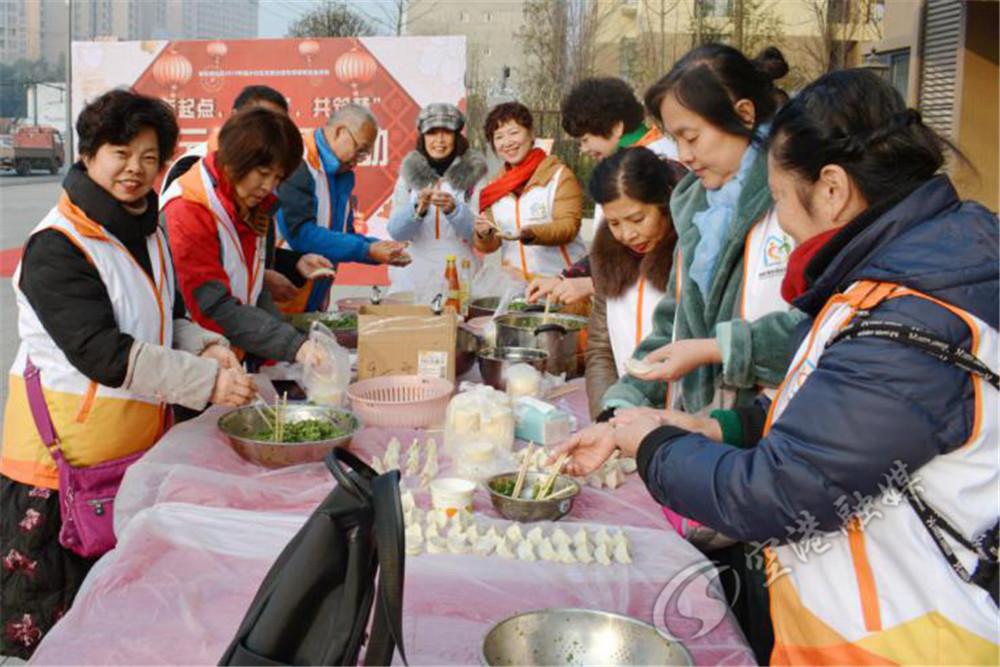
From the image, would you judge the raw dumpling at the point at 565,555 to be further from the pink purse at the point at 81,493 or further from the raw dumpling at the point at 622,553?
the pink purse at the point at 81,493

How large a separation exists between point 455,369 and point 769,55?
4.51ft

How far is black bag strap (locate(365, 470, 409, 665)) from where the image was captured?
105 centimetres

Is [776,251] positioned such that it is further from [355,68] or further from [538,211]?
[355,68]

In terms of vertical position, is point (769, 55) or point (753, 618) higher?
point (769, 55)

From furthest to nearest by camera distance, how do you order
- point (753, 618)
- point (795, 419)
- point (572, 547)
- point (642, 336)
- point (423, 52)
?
1. point (423, 52)
2. point (642, 336)
3. point (753, 618)
4. point (572, 547)
5. point (795, 419)

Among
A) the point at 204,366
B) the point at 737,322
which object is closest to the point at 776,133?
the point at 737,322

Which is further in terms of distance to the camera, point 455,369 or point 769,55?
point 455,369

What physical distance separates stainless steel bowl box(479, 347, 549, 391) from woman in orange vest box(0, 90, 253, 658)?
0.84 metres

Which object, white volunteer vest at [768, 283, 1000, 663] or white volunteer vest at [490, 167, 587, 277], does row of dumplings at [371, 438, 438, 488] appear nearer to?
white volunteer vest at [768, 283, 1000, 663]

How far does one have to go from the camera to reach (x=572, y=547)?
5.82 feet

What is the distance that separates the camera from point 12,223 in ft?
45.6

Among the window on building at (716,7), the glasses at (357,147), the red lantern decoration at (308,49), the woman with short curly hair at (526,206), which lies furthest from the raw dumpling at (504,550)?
the window on building at (716,7)

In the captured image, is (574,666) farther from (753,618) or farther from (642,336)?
(642,336)

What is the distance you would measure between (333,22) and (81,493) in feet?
57.5
